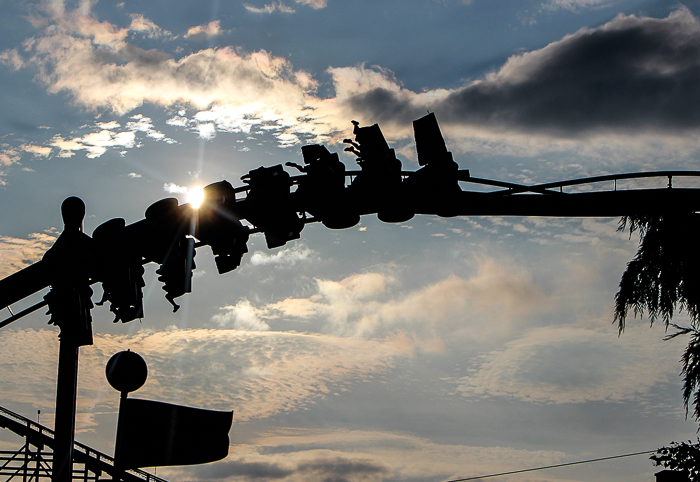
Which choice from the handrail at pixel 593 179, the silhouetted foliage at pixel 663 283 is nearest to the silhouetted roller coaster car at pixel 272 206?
the handrail at pixel 593 179

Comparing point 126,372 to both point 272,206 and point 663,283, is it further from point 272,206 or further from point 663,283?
point 663,283

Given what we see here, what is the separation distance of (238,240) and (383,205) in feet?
4.39

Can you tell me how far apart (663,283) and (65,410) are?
1142 centimetres

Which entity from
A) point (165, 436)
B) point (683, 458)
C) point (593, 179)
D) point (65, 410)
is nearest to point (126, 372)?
point (65, 410)

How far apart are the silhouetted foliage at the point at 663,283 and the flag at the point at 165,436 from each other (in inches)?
387

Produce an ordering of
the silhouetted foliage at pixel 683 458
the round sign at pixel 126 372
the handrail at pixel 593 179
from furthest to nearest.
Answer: the silhouetted foliage at pixel 683 458 → the round sign at pixel 126 372 → the handrail at pixel 593 179

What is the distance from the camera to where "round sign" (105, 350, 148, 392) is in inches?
205

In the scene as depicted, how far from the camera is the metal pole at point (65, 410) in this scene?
4.87m

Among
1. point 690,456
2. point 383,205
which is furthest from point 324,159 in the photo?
point 690,456

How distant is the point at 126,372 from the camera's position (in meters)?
5.26

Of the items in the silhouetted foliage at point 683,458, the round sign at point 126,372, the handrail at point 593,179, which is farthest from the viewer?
the silhouetted foliage at point 683,458

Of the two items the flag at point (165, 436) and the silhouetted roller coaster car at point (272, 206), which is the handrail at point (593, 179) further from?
the flag at point (165, 436)

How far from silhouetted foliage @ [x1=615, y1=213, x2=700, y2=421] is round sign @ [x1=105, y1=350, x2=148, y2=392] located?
9.94m

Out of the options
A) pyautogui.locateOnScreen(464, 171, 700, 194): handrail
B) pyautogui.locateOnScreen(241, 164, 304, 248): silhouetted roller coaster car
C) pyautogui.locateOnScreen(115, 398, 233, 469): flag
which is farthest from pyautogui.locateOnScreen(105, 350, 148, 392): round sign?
pyautogui.locateOnScreen(464, 171, 700, 194): handrail
